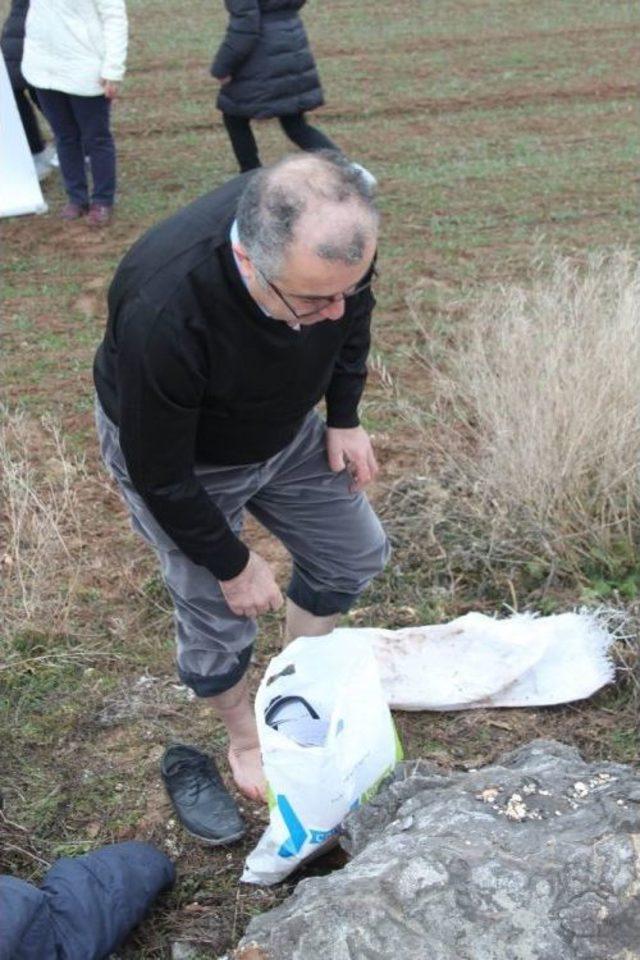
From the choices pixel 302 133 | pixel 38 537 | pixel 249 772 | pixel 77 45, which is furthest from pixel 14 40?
pixel 249 772

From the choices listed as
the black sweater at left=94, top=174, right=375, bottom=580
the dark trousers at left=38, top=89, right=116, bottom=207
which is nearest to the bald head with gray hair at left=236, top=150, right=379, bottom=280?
the black sweater at left=94, top=174, right=375, bottom=580

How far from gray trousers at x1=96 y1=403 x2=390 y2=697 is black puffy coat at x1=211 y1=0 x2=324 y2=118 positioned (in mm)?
4050

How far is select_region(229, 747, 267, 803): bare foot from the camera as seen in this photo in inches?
116

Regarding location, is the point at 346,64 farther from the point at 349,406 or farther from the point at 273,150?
the point at 349,406

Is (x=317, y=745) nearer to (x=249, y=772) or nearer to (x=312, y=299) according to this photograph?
(x=249, y=772)

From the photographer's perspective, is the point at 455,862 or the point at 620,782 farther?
the point at 620,782

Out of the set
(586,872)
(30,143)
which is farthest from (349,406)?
(30,143)

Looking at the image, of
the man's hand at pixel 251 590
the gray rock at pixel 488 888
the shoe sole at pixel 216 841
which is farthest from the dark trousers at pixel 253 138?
the gray rock at pixel 488 888

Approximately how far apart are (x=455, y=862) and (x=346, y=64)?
31.3ft

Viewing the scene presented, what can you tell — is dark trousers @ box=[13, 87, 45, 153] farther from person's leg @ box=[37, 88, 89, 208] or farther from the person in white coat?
the person in white coat

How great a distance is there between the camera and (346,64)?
34.6 feet

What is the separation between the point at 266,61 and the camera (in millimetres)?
6348

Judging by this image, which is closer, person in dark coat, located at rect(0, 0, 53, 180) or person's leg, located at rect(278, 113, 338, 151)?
person's leg, located at rect(278, 113, 338, 151)

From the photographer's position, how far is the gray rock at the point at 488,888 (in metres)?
1.95
